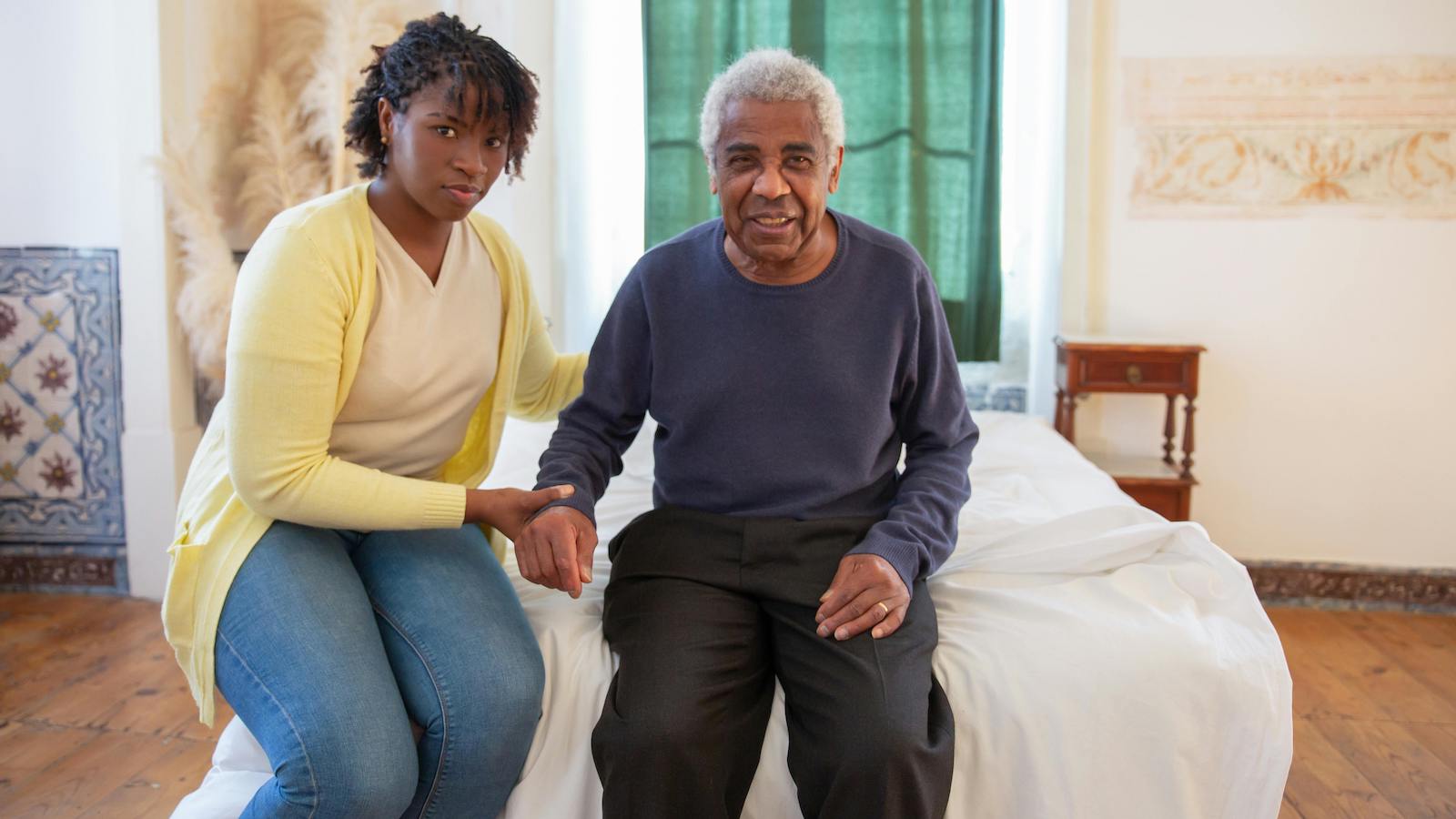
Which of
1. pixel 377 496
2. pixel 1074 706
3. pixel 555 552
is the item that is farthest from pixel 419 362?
pixel 1074 706

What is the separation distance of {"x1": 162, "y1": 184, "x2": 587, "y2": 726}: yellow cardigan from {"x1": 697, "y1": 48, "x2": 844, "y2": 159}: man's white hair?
525 millimetres

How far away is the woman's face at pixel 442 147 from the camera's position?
1.55 m

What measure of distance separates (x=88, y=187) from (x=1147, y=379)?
303 centimetres

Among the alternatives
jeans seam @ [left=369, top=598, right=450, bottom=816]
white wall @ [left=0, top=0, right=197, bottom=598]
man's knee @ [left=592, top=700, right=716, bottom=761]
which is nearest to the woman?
jeans seam @ [left=369, top=598, right=450, bottom=816]

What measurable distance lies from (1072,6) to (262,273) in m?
2.61

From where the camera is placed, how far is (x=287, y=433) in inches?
56.3

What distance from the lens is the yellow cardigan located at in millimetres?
1429

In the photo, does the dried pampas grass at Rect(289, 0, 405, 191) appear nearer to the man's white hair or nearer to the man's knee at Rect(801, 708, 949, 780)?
the man's white hair

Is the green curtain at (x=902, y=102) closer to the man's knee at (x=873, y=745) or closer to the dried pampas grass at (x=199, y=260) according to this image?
the dried pampas grass at (x=199, y=260)

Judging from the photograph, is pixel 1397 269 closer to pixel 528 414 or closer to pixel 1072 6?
pixel 1072 6

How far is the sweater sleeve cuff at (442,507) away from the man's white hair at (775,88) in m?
0.61

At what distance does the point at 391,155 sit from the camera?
1624 millimetres

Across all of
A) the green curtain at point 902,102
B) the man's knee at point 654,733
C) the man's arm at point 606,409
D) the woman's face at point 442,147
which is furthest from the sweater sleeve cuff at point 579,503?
the green curtain at point 902,102

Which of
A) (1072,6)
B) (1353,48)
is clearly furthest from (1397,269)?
(1072,6)
